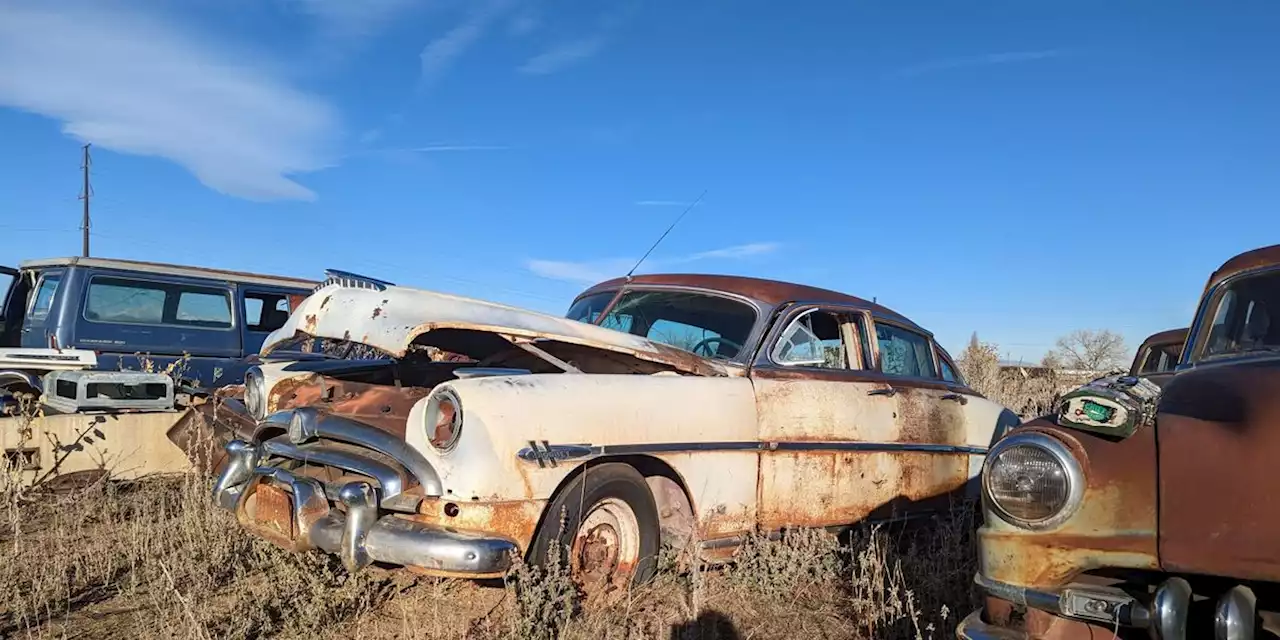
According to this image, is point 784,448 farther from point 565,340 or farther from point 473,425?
point 473,425

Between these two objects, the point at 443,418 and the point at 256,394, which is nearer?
the point at 443,418

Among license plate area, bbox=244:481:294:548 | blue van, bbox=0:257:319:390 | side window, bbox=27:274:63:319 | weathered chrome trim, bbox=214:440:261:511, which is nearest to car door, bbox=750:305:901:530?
license plate area, bbox=244:481:294:548

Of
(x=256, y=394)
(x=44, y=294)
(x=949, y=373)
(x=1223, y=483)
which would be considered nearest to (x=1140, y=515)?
(x=1223, y=483)

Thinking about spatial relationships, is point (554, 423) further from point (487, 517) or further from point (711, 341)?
point (711, 341)

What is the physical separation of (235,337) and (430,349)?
184 inches

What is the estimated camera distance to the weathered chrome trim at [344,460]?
3.32 meters

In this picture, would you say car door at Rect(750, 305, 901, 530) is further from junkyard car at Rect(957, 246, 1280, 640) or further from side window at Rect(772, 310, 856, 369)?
junkyard car at Rect(957, 246, 1280, 640)

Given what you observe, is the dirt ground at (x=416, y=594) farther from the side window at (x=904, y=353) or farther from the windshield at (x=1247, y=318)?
the windshield at (x=1247, y=318)

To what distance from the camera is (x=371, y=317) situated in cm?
361

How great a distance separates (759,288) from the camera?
4719mm

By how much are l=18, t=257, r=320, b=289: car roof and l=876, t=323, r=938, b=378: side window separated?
6.54 m

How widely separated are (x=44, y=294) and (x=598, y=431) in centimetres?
729

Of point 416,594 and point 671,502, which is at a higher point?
point 671,502

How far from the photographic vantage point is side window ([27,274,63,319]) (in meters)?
7.97
